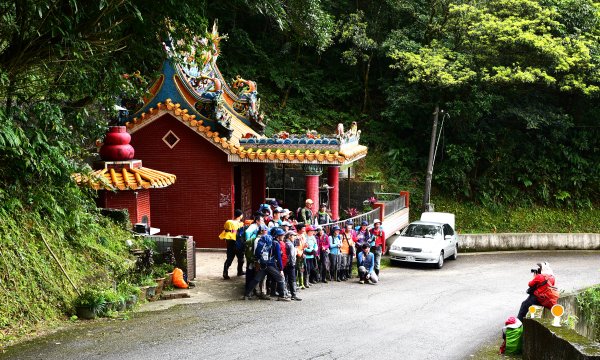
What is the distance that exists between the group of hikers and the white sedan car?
2.33 meters

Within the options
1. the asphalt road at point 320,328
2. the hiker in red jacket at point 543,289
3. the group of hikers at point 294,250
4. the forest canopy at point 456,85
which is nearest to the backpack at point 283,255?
the group of hikers at point 294,250

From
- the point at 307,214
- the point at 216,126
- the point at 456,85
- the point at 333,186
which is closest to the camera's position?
the point at 307,214

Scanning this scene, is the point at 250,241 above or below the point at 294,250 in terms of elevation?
above

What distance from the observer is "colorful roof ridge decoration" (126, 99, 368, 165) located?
19.8 meters

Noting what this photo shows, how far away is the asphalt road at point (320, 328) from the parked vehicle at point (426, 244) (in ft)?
9.49

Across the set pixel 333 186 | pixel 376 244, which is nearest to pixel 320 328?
pixel 376 244

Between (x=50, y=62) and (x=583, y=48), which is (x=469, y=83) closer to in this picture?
(x=583, y=48)

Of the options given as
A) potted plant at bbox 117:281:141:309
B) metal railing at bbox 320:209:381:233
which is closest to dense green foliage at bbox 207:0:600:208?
metal railing at bbox 320:209:381:233

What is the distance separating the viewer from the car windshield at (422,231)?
869 inches

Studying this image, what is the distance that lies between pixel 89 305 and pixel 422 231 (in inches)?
520

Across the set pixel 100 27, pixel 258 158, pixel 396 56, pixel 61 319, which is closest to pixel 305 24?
pixel 258 158

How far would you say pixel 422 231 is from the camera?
2230cm

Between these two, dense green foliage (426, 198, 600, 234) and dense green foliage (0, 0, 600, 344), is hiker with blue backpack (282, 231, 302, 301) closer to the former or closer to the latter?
dense green foliage (0, 0, 600, 344)

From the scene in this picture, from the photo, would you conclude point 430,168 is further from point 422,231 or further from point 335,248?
point 335,248
